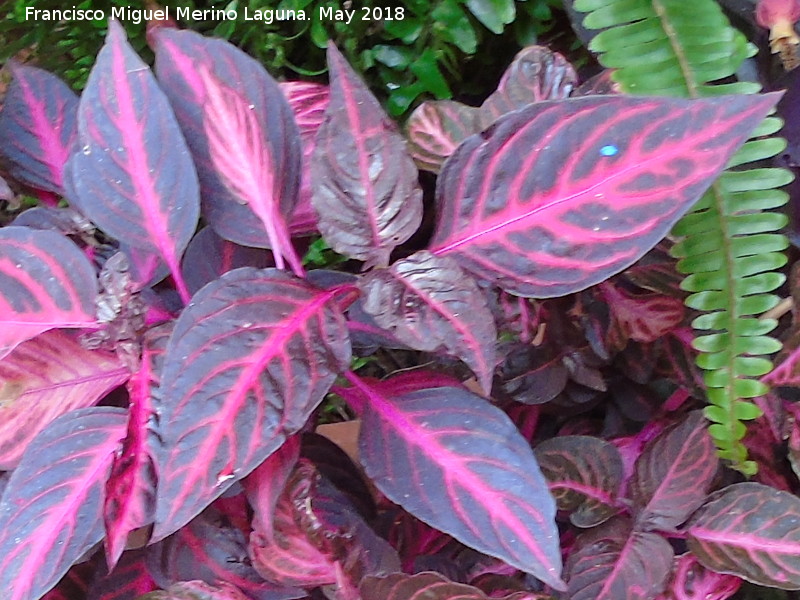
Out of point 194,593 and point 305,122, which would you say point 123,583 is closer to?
point 194,593

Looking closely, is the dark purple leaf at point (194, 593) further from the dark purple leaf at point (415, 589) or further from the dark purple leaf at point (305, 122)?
the dark purple leaf at point (305, 122)

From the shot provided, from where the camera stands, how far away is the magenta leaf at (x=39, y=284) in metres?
0.44

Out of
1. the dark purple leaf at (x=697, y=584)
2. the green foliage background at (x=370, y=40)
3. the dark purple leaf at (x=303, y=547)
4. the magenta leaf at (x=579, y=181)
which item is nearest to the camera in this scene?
the magenta leaf at (x=579, y=181)

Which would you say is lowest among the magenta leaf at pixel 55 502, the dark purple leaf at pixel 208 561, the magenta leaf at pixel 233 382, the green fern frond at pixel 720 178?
the dark purple leaf at pixel 208 561

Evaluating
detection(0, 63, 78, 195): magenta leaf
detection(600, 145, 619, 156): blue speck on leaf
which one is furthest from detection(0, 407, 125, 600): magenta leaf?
detection(600, 145, 619, 156): blue speck on leaf

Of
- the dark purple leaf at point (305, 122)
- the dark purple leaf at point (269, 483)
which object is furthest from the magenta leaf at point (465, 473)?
the dark purple leaf at point (305, 122)

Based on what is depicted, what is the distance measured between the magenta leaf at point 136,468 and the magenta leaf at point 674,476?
44cm

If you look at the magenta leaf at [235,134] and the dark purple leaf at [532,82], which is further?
the dark purple leaf at [532,82]

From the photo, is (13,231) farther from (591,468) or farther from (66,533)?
(591,468)

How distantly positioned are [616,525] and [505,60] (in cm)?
56

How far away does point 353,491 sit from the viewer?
62 cm

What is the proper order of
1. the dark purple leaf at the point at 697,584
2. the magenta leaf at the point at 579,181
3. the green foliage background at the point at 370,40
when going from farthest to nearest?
the green foliage background at the point at 370,40 < the dark purple leaf at the point at 697,584 < the magenta leaf at the point at 579,181

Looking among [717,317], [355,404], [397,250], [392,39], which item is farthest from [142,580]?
[392,39]

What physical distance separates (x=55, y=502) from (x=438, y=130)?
42 centimetres
